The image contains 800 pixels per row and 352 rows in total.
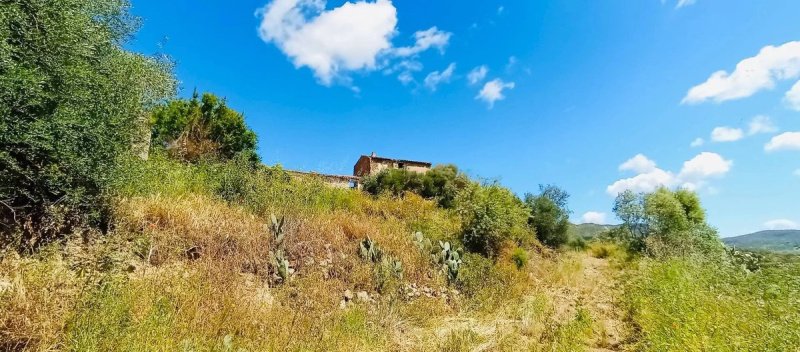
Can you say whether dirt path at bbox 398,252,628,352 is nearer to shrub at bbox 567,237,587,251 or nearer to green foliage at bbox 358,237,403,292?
green foliage at bbox 358,237,403,292

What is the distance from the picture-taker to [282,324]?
4039mm

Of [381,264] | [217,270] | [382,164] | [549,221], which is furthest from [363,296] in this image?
[382,164]

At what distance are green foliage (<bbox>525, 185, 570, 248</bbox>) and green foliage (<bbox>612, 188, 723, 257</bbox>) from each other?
254 cm

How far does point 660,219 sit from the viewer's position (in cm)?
1491

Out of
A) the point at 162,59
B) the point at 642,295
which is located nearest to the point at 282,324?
the point at 642,295

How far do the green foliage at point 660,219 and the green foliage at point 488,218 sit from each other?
14.9ft

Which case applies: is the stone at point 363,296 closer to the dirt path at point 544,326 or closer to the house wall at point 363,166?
the dirt path at point 544,326

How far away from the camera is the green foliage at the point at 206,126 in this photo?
1453cm

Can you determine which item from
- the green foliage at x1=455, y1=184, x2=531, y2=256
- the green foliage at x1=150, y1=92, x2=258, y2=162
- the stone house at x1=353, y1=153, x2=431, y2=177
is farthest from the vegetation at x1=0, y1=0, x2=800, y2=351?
the stone house at x1=353, y1=153, x2=431, y2=177

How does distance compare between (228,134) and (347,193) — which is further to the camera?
(228,134)

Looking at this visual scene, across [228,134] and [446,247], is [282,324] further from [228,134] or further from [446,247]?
[228,134]

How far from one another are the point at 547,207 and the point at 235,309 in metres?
13.6

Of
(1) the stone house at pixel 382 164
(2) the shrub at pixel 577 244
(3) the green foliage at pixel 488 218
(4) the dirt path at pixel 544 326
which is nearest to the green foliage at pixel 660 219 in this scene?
(2) the shrub at pixel 577 244

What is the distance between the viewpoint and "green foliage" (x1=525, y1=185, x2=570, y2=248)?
14836 mm
